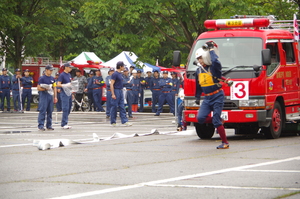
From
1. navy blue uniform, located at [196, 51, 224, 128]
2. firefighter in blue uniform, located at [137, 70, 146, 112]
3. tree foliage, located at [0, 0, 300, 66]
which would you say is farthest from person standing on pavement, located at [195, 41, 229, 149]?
firefighter in blue uniform, located at [137, 70, 146, 112]

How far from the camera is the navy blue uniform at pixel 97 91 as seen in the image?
3080 centimetres

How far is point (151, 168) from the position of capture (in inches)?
364

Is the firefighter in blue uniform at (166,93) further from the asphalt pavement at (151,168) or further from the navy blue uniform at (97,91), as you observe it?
the asphalt pavement at (151,168)

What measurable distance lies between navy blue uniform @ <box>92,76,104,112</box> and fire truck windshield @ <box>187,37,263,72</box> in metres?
16.4

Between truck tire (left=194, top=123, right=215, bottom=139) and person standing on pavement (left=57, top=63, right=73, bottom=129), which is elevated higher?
person standing on pavement (left=57, top=63, right=73, bottom=129)

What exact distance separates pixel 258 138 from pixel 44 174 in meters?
7.09

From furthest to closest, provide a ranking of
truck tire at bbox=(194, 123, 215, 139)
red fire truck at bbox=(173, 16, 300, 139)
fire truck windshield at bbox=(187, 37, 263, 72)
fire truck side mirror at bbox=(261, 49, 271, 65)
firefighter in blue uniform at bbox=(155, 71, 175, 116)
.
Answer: firefighter in blue uniform at bbox=(155, 71, 175, 116)
truck tire at bbox=(194, 123, 215, 139)
fire truck windshield at bbox=(187, 37, 263, 72)
red fire truck at bbox=(173, 16, 300, 139)
fire truck side mirror at bbox=(261, 49, 271, 65)

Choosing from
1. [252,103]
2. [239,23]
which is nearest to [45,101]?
[239,23]

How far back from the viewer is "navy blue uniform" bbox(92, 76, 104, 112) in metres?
30.8

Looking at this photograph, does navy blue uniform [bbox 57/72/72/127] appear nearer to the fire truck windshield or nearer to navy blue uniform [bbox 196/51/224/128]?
the fire truck windshield

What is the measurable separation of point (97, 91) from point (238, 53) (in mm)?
17104

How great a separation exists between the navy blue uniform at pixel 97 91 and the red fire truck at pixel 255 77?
15.7 meters

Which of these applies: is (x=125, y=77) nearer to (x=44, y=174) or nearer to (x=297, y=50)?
(x=297, y=50)

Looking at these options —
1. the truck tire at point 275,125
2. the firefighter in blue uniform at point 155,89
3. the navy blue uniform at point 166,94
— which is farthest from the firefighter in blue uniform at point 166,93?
the truck tire at point 275,125
